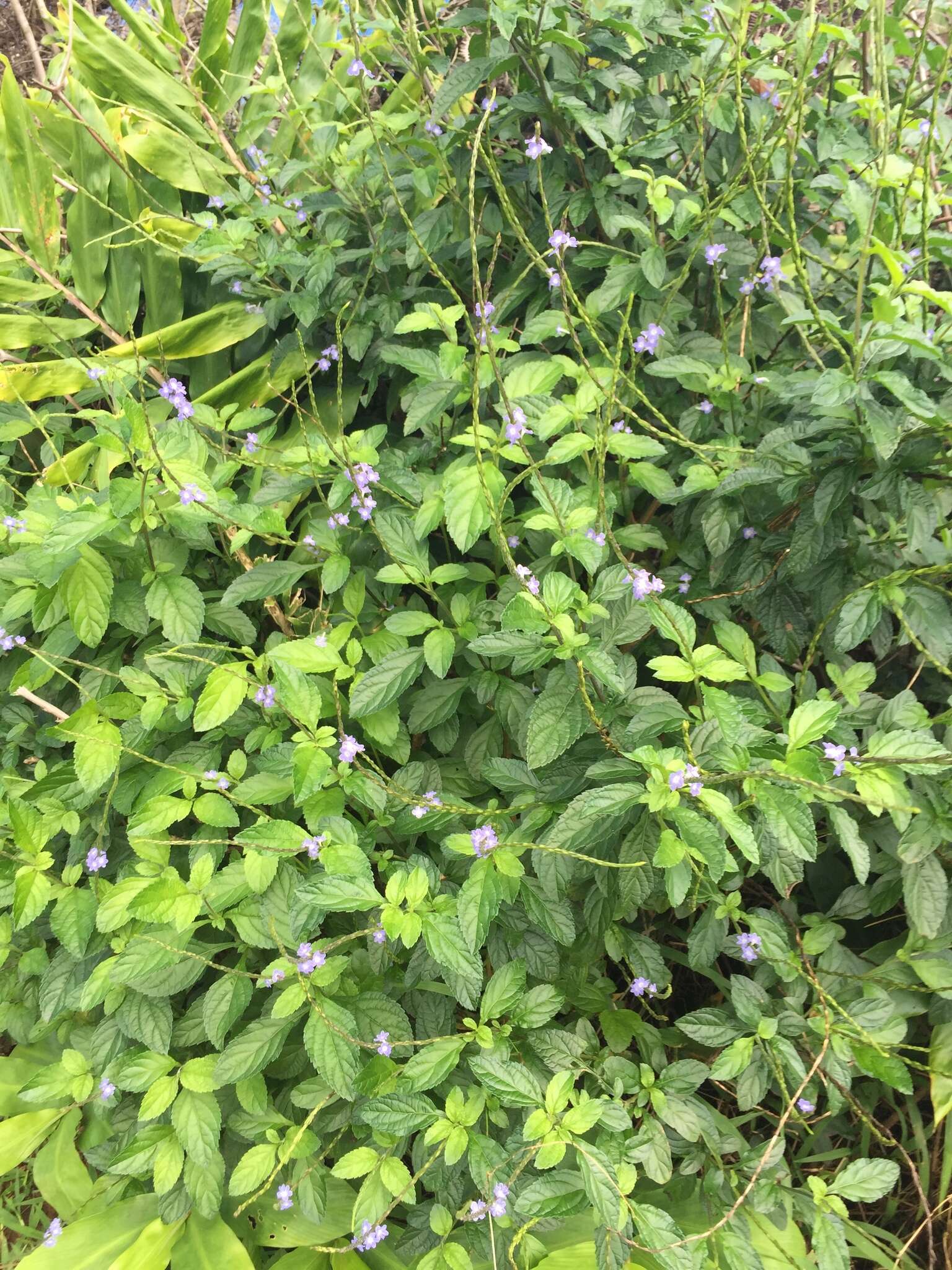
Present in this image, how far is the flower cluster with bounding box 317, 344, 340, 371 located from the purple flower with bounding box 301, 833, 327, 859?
33.0 inches

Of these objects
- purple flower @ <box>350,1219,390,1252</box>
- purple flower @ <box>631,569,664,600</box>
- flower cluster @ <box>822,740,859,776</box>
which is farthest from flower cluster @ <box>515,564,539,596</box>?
purple flower @ <box>350,1219,390,1252</box>

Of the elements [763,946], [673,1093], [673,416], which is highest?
[673,416]

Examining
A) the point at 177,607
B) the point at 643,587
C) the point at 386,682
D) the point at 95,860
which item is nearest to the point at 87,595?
the point at 177,607

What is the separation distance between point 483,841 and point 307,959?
32cm

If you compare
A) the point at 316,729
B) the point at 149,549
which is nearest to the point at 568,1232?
the point at 316,729

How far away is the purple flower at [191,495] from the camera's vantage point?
125cm

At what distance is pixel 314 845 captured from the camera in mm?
1119

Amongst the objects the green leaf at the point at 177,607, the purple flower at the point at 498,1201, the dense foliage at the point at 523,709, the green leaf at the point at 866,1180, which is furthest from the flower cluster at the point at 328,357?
the green leaf at the point at 866,1180

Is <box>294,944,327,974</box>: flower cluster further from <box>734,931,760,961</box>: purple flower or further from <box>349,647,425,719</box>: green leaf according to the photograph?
<box>734,931,760,961</box>: purple flower

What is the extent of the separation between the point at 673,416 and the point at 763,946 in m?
0.98

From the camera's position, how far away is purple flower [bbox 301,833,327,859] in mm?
1107

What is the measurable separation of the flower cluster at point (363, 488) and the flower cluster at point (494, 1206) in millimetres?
974

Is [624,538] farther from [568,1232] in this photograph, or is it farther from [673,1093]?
[568,1232]

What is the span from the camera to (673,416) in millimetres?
1594
